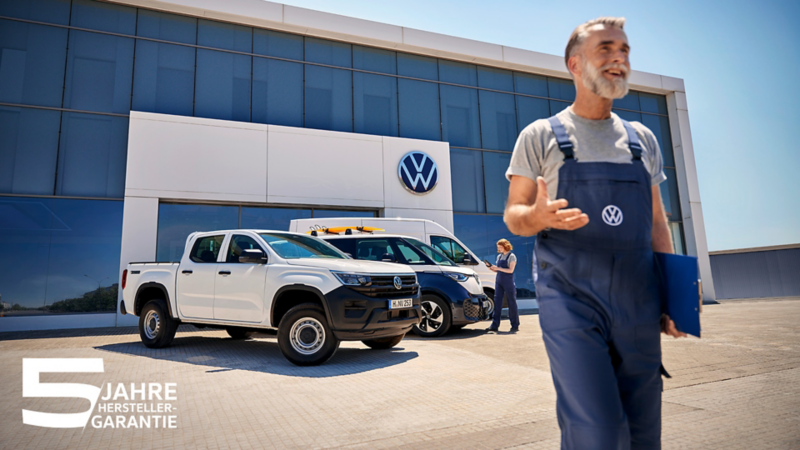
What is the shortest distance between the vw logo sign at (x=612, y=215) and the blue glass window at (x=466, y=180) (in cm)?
1509

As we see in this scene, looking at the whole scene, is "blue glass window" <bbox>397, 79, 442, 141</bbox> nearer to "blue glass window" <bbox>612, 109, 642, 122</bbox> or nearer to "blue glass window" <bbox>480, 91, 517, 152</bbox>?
"blue glass window" <bbox>480, 91, 517, 152</bbox>

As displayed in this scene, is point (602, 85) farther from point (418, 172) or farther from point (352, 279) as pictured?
point (418, 172)

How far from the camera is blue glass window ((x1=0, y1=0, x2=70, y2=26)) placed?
42.3 feet

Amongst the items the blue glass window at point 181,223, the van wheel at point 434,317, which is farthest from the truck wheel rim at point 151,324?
the blue glass window at point 181,223

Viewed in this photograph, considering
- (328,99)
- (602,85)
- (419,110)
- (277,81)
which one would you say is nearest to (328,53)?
(328,99)

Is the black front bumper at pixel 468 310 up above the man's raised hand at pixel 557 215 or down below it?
below

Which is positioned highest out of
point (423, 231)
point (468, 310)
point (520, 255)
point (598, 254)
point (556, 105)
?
point (556, 105)

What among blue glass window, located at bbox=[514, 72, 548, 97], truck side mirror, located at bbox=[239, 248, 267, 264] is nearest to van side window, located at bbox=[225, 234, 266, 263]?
truck side mirror, located at bbox=[239, 248, 267, 264]

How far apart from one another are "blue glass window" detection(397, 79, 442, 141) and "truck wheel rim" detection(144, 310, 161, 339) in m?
10.7

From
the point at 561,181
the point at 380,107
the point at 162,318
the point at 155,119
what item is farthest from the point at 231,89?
the point at 561,181

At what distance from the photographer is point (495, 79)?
61.7 ft

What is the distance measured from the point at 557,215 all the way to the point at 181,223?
43.2 ft

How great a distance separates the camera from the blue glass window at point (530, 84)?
19.2 meters

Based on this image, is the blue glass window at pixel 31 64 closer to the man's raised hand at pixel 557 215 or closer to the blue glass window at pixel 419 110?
the blue glass window at pixel 419 110
